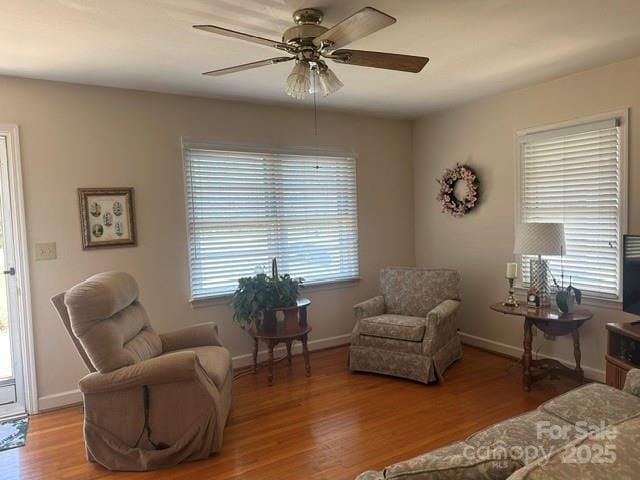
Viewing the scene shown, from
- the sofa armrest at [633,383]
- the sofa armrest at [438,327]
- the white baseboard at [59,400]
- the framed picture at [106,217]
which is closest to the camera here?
the sofa armrest at [633,383]

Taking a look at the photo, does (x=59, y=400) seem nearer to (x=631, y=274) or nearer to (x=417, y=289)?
(x=417, y=289)

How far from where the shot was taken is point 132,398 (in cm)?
245

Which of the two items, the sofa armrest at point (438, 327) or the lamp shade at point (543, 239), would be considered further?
the sofa armrest at point (438, 327)

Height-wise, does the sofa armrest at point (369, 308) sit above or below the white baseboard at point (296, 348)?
above

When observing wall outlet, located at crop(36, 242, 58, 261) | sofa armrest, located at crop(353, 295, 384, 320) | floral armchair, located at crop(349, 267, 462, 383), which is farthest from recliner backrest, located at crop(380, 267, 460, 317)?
wall outlet, located at crop(36, 242, 58, 261)

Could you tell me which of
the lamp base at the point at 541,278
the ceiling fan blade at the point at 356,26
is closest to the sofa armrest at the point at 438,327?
the lamp base at the point at 541,278

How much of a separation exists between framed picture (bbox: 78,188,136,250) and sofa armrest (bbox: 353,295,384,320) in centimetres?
199

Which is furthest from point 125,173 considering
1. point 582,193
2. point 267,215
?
point 582,193

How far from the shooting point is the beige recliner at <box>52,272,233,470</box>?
2.39 meters

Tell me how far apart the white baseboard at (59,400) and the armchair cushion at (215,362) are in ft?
3.60

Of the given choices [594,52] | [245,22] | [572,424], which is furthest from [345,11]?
[572,424]

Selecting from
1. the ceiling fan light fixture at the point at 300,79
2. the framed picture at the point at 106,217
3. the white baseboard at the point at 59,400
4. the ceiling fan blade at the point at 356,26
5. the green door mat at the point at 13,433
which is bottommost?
the green door mat at the point at 13,433

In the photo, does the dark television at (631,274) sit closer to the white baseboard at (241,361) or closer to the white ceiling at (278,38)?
the white ceiling at (278,38)

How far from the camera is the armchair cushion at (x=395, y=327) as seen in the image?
3500mm
